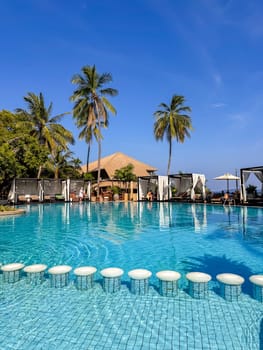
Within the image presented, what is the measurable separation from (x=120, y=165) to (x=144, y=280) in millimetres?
29770

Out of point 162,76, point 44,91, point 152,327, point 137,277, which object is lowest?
point 152,327

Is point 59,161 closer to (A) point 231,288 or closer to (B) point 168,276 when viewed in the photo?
(B) point 168,276

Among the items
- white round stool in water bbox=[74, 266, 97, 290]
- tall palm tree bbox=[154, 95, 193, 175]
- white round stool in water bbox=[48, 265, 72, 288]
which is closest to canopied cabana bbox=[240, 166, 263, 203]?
tall palm tree bbox=[154, 95, 193, 175]

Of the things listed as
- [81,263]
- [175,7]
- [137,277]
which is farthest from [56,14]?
[137,277]

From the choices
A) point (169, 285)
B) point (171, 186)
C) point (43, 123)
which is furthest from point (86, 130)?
point (169, 285)

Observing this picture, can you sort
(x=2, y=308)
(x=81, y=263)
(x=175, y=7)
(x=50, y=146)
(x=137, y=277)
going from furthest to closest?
1. (x=50, y=146)
2. (x=175, y=7)
3. (x=81, y=263)
4. (x=137, y=277)
5. (x=2, y=308)

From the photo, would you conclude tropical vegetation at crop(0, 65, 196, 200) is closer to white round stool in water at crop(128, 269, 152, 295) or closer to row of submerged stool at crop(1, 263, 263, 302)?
row of submerged stool at crop(1, 263, 263, 302)

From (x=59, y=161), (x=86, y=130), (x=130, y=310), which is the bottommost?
(x=130, y=310)

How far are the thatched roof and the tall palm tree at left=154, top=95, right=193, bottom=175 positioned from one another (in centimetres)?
767

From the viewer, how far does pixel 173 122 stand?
27.1 m

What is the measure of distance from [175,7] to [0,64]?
41.7 feet

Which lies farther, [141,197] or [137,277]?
[141,197]

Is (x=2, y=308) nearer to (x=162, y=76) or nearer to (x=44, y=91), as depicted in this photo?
(x=162, y=76)

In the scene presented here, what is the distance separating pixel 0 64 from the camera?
696 inches
